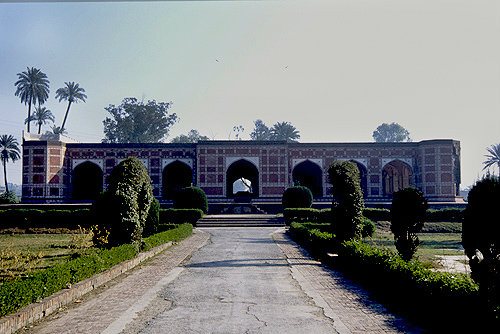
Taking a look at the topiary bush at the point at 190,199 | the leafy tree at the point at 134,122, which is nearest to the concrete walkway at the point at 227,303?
the topiary bush at the point at 190,199

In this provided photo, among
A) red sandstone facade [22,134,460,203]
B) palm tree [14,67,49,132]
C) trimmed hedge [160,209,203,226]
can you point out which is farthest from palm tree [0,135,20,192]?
trimmed hedge [160,209,203,226]

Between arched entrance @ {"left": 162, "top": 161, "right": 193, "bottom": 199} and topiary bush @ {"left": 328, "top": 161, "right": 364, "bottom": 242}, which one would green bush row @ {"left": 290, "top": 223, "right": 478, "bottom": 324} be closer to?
topiary bush @ {"left": 328, "top": 161, "right": 364, "bottom": 242}

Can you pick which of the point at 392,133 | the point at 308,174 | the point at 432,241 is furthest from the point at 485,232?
the point at 392,133

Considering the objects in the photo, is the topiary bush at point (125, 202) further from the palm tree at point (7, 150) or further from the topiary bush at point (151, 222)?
the palm tree at point (7, 150)

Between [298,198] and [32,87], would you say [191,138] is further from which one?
[298,198]

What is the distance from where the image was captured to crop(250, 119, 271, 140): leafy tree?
261ft

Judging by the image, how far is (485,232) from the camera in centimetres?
554

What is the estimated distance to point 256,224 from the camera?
84.9ft

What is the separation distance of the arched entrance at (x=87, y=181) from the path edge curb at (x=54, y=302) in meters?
31.4

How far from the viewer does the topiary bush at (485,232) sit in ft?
17.3

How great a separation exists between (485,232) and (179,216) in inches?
834

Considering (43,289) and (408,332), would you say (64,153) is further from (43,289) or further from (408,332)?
(408,332)

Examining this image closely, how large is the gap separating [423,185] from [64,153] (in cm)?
3391

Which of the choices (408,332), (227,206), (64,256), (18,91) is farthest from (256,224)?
(18,91)
